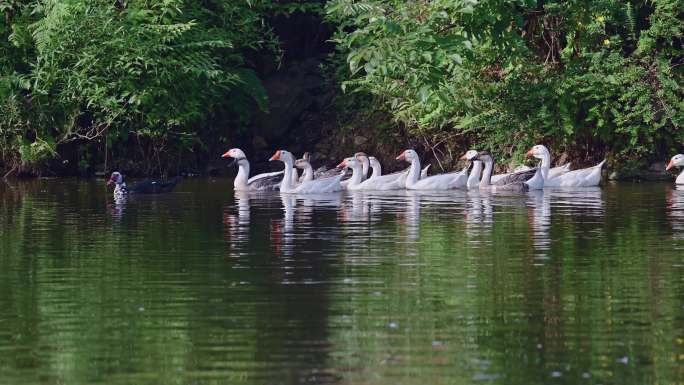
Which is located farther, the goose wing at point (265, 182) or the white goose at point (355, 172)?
the white goose at point (355, 172)

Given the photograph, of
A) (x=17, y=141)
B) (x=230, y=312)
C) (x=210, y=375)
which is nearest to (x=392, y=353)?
(x=210, y=375)

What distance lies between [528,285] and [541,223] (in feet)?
21.4

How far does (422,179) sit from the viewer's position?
28750mm

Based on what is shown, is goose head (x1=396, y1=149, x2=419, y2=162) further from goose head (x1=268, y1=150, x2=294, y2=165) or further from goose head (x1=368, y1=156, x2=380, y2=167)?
goose head (x1=268, y1=150, x2=294, y2=165)

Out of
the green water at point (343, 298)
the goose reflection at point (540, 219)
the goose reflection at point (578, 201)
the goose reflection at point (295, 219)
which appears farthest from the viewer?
the goose reflection at point (578, 201)

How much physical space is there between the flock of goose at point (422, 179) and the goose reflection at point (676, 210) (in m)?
2.12

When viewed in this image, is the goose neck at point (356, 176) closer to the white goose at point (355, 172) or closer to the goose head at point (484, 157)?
the white goose at point (355, 172)

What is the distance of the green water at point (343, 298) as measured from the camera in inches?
404

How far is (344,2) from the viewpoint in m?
24.4

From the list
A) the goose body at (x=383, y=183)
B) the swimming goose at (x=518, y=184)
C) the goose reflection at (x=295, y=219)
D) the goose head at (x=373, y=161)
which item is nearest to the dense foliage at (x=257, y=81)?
the goose head at (x=373, y=161)

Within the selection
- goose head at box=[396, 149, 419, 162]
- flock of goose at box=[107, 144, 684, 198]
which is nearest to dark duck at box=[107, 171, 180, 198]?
flock of goose at box=[107, 144, 684, 198]

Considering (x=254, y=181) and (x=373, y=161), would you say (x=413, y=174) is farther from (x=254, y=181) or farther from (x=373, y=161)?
(x=254, y=181)

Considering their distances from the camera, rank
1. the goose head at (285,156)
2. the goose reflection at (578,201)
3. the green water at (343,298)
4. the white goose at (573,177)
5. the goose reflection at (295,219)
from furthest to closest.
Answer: the goose head at (285,156) < the white goose at (573,177) < the goose reflection at (578,201) < the goose reflection at (295,219) < the green water at (343,298)

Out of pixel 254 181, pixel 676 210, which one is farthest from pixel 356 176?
pixel 676 210
